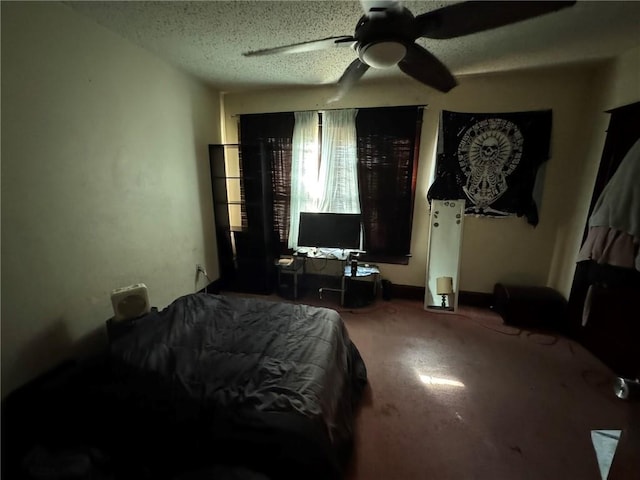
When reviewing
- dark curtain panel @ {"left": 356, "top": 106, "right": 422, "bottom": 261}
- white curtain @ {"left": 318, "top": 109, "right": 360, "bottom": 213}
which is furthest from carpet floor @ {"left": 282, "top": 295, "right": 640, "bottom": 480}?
white curtain @ {"left": 318, "top": 109, "right": 360, "bottom": 213}

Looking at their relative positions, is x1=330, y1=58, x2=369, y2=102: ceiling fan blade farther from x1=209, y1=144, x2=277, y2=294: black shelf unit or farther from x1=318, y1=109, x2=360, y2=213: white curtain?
x1=209, y1=144, x2=277, y2=294: black shelf unit

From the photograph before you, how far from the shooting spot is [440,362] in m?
2.19

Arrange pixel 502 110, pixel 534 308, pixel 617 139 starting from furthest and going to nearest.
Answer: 1. pixel 502 110
2. pixel 534 308
3. pixel 617 139

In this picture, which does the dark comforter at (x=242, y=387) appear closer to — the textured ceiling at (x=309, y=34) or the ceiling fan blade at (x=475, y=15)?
the ceiling fan blade at (x=475, y=15)

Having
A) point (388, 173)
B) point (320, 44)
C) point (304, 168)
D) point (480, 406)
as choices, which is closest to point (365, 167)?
point (388, 173)

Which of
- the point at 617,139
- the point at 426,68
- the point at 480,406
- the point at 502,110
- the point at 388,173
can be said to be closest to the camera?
the point at 426,68

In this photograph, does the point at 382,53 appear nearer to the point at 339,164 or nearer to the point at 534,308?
the point at 339,164

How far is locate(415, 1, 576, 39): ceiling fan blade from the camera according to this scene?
1.09 meters

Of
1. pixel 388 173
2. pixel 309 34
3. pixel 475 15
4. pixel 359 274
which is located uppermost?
pixel 309 34

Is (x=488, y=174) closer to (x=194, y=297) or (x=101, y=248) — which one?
(x=194, y=297)

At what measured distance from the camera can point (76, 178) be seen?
180 cm

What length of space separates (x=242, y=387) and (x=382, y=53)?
1750 mm

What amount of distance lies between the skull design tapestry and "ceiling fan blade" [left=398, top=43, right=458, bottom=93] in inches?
42.5

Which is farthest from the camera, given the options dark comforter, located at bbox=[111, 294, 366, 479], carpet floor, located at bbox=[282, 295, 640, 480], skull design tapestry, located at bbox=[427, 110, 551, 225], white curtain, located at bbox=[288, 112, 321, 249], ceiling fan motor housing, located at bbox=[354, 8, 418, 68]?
white curtain, located at bbox=[288, 112, 321, 249]
